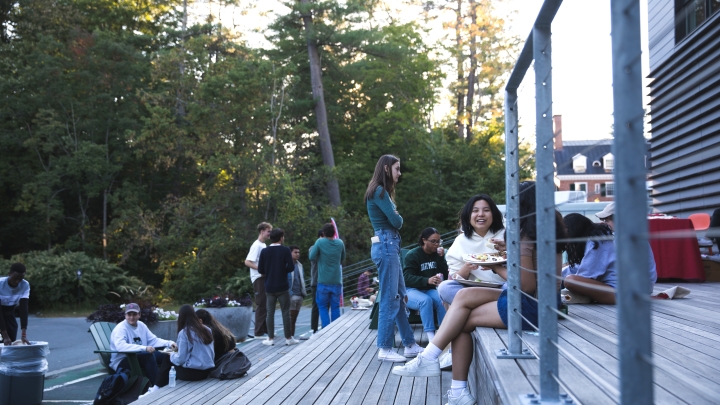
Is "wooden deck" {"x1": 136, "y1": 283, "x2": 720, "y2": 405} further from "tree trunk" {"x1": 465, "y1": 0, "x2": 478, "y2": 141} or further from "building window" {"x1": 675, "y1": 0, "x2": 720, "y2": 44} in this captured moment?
"tree trunk" {"x1": 465, "y1": 0, "x2": 478, "y2": 141}

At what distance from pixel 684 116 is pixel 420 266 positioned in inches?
243

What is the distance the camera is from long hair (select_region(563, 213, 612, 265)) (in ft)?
19.4

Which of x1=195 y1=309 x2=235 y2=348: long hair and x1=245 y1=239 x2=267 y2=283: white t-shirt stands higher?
x1=245 y1=239 x2=267 y2=283: white t-shirt

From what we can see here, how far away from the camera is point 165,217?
1243 inches

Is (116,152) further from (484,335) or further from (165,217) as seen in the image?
(484,335)

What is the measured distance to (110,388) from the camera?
7590 mm

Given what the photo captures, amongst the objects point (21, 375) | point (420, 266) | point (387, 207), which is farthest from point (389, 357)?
point (21, 375)

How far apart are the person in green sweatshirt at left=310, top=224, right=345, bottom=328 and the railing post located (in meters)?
7.48

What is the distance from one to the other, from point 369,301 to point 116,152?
22351mm

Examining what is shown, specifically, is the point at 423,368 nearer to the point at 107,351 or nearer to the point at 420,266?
the point at 420,266

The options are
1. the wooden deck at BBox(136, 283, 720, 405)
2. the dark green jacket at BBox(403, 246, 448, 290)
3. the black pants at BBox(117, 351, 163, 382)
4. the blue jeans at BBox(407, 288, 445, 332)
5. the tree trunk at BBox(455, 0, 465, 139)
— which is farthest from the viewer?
the tree trunk at BBox(455, 0, 465, 139)

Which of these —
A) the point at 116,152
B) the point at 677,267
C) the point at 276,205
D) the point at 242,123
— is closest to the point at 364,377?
the point at 677,267

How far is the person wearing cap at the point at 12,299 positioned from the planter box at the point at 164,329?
179 centimetres

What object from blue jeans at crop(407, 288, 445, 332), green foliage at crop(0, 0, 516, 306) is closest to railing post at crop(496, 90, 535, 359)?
blue jeans at crop(407, 288, 445, 332)
